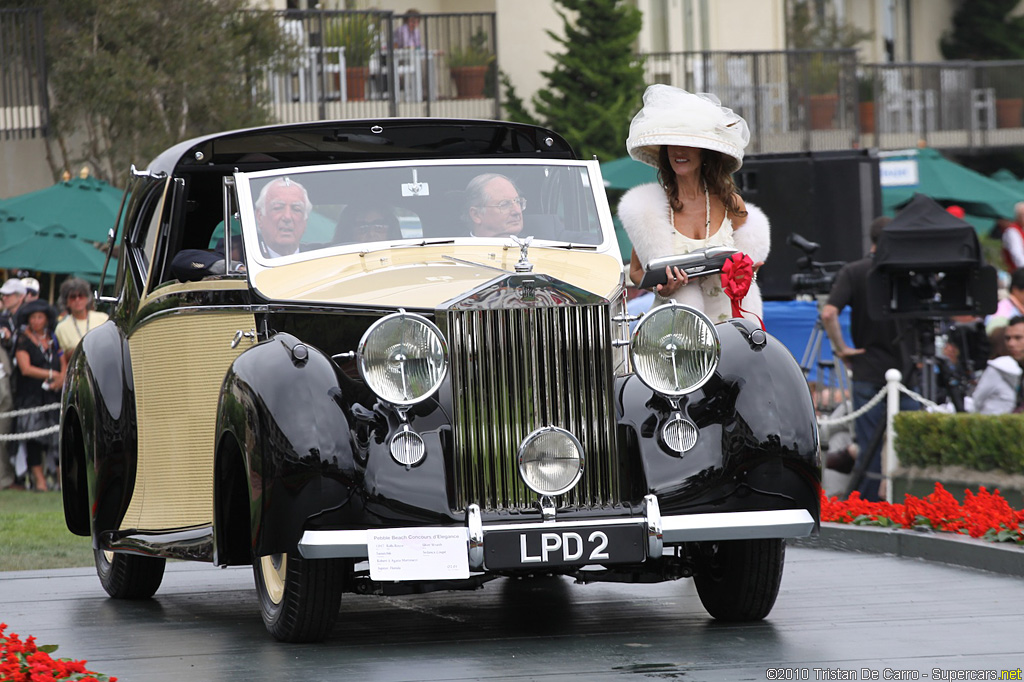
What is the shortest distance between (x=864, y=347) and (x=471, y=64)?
1594cm

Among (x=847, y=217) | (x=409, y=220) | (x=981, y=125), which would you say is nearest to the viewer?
(x=409, y=220)

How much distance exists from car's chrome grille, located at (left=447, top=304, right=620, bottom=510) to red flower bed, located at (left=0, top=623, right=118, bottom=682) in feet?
5.01

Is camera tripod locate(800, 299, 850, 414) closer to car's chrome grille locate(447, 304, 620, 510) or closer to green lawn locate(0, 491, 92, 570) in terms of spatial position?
green lawn locate(0, 491, 92, 570)

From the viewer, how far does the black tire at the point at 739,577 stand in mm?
6738

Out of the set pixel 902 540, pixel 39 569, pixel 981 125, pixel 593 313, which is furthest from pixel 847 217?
pixel 981 125

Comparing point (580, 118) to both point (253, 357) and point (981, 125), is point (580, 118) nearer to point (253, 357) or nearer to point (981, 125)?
point (981, 125)

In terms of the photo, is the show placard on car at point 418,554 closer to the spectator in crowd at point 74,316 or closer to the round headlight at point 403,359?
the round headlight at point 403,359

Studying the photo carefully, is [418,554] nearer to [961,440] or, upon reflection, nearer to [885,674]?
[885,674]

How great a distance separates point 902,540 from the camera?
9367mm

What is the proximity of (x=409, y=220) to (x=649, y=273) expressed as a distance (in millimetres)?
1124

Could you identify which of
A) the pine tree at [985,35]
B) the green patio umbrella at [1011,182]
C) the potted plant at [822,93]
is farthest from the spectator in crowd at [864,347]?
the pine tree at [985,35]

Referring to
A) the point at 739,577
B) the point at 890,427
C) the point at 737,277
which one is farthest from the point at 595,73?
the point at 739,577

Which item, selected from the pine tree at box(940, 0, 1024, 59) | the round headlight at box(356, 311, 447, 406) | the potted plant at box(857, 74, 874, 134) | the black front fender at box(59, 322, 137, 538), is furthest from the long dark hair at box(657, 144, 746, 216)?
the pine tree at box(940, 0, 1024, 59)

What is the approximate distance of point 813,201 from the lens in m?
17.9
